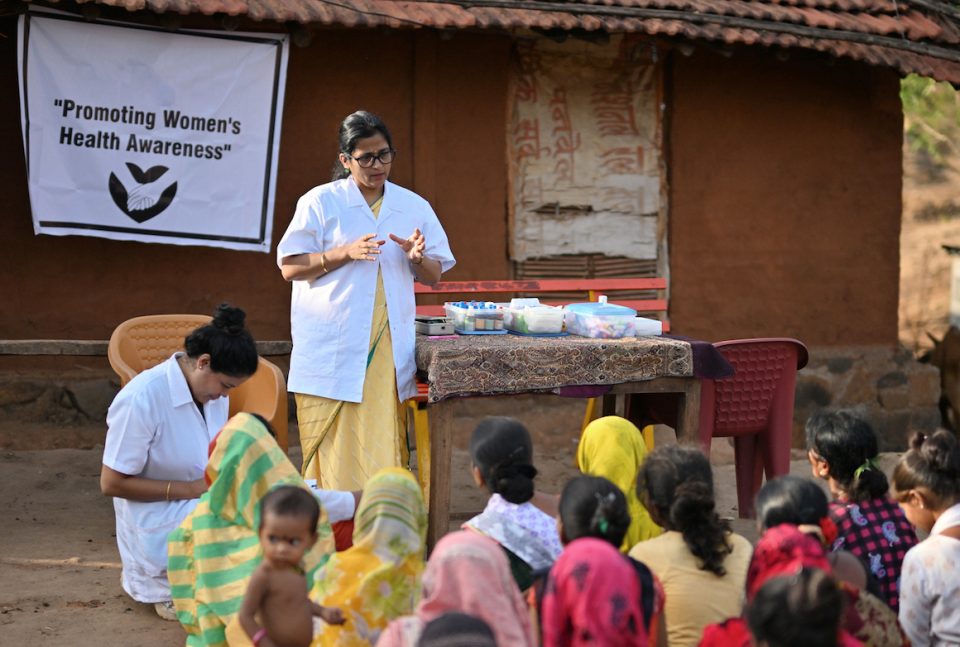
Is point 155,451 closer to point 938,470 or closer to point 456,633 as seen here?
point 456,633

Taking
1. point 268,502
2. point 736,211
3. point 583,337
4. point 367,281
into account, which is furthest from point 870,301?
point 268,502

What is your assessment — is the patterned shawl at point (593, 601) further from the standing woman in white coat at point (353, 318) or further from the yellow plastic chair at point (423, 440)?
the yellow plastic chair at point (423, 440)

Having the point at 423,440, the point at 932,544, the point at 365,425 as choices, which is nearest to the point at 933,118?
the point at 423,440

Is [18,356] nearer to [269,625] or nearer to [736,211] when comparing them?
[269,625]

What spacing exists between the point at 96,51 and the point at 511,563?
4179 mm

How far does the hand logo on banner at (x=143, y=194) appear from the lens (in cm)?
688

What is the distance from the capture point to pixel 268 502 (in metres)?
3.50

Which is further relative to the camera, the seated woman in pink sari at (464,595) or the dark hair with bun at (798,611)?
the seated woman in pink sari at (464,595)

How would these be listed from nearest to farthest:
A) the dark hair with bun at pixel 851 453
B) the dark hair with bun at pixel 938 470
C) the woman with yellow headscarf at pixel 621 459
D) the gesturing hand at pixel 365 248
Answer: the dark hair with bun at pixel 938 470, the dark hair with bun at pixel 851 453, the woman with yellow headscarf at pixel 621 459, the gesturing hand at pixel 365 248

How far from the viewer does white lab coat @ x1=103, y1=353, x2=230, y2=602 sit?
4.59m

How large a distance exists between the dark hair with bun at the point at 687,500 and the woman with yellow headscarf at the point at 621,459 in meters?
0.63

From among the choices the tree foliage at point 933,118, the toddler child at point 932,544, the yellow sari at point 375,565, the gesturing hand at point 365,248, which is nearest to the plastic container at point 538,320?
the gesturing hand at point 365,248

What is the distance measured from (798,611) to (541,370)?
8.48 ft

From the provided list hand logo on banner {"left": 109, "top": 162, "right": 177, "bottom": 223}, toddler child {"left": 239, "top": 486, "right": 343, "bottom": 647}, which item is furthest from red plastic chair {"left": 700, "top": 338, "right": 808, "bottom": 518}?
hand logo on banner {"left": 109, "top": 162, "right": 177, "bottom": 223}
